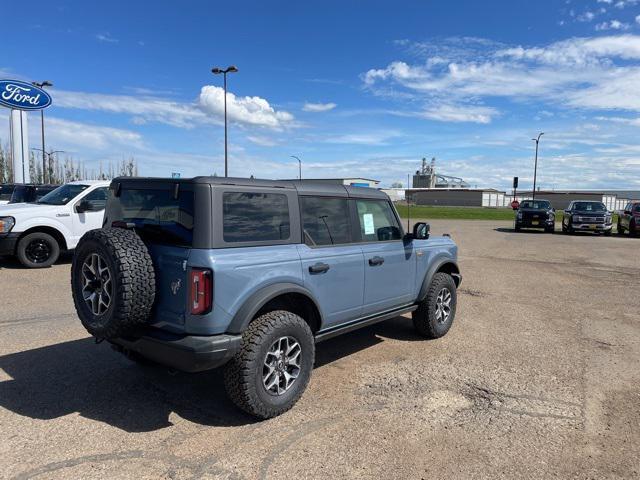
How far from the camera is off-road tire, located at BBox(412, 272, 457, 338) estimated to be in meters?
5.59

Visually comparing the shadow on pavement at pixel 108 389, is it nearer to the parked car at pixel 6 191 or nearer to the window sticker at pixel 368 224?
the window sticker at pixel 368 224

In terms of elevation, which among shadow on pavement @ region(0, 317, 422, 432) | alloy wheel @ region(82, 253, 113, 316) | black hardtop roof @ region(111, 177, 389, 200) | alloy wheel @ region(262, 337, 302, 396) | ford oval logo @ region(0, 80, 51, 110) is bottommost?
shadow on pavement @ region(0, 317, 422, 432)

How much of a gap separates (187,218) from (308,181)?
138 cm

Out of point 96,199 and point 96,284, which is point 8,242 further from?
point 96,284

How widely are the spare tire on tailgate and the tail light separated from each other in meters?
0.35

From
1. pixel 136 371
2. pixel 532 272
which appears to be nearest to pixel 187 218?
pixel 136 371

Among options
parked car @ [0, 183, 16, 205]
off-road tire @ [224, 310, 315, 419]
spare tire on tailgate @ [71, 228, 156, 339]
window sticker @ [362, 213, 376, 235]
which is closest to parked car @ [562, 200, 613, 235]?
window sticker @ [362, 213, 376, 235]

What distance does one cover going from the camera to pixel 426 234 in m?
5.40

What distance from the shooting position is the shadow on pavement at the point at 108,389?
3732mm

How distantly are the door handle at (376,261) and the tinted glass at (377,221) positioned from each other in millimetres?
198

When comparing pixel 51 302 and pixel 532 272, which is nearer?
pixel 51 302

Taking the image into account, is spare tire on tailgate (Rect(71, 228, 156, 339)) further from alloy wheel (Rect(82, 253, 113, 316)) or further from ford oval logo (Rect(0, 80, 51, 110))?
ford oval logo (Rect(0, 80, 51, 110))

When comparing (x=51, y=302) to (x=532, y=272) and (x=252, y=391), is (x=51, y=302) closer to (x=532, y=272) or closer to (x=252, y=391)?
(x=252, y=391)

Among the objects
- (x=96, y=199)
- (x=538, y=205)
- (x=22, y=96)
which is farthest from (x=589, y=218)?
(x=22, y=96)
